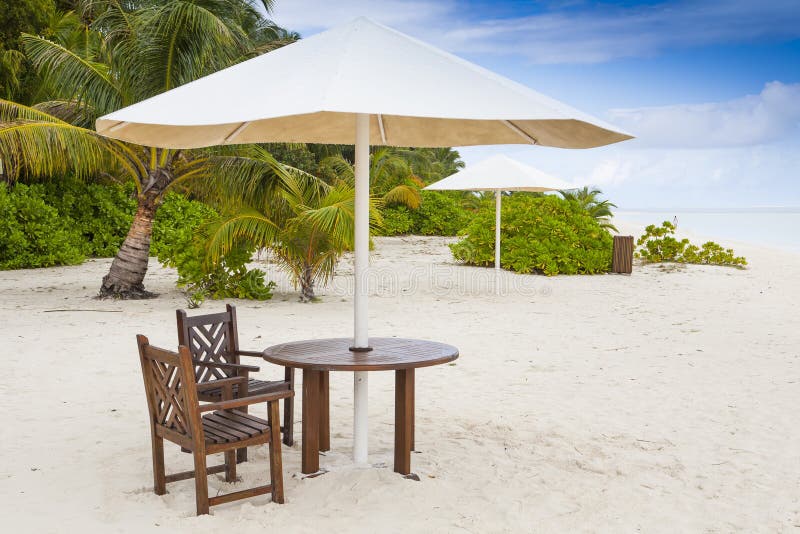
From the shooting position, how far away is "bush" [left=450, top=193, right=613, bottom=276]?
57.6 ft

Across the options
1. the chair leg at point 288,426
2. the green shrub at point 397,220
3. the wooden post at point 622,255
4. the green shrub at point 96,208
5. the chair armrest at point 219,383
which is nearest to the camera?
the chair armrest at point 219,383

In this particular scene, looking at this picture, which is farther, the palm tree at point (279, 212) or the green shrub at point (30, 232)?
the green shrub at point (30, 232)

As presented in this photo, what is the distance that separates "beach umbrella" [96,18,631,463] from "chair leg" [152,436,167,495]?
1115 mm

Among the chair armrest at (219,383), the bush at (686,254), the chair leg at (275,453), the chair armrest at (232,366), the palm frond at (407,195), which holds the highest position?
the palm frond at (407,195)

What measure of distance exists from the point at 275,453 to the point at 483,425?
7.32ft

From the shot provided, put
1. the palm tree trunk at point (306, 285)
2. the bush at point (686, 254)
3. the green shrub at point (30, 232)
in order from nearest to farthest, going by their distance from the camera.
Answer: the palm tree trunk at point (306, 285)
the green shrub at point (30, 232)
the bush at point (686, 254)

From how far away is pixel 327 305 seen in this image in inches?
473

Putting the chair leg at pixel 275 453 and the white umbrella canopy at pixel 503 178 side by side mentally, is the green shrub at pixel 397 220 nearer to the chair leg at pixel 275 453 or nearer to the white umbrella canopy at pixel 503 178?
the white umbrella canopy at pixel 503 178

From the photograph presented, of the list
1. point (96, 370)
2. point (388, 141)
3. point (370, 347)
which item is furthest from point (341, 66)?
point (96, 370)

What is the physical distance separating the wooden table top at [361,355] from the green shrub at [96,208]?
45.7ft

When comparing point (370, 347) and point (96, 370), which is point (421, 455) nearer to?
point (370, 347)

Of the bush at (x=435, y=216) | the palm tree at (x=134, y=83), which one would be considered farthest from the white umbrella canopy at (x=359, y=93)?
the bush at (x=435, y=216)

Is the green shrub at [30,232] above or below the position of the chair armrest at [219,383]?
above

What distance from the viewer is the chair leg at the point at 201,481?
143 inches
